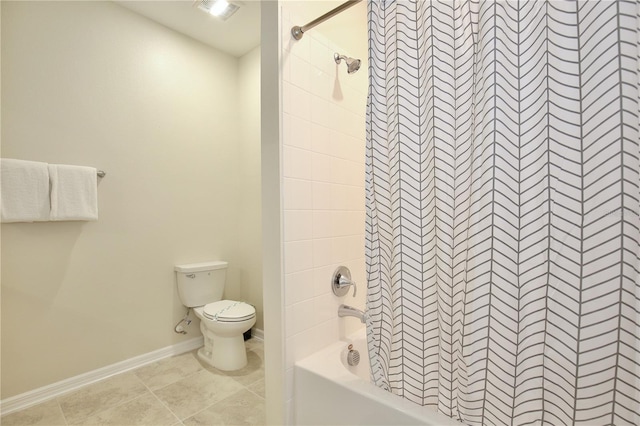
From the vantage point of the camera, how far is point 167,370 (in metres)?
2.11

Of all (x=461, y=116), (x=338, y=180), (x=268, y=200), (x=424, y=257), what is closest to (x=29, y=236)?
(x=268, y=200)

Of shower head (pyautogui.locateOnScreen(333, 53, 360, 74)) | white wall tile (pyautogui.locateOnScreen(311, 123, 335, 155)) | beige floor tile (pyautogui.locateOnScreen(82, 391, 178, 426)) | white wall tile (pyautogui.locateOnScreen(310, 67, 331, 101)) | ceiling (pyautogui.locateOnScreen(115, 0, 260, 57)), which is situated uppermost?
ceiling (pyautogui.locateOnScreen(115, 0, 260, 57))

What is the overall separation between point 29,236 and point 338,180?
1838 mm

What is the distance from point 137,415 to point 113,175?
1.51m

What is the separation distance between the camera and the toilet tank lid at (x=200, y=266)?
2334 mm

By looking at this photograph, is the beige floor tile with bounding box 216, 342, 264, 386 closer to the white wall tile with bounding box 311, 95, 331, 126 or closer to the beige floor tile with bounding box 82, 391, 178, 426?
the beige floor tile with bounding box 82, 391, 178, 426

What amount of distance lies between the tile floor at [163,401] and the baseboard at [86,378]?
37 mm

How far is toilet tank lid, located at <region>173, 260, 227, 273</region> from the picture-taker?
233 cm

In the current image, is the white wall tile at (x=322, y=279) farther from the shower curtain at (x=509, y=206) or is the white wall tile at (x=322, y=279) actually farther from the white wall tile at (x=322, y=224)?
the shower curtain at (x=509, y=206)

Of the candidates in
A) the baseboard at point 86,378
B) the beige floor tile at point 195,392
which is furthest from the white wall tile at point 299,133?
the baseboard at point 86,378

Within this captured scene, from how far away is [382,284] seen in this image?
112cm

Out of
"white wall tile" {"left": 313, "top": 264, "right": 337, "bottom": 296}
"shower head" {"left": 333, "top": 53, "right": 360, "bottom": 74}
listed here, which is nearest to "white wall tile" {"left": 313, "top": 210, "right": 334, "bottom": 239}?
"white wall tile" {"left": 313, "top": 264, "right": 337, "bottom": 296}

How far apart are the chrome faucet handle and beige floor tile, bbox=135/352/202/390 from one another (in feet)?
4.35

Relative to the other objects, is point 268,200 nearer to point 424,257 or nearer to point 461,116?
point 424,257
